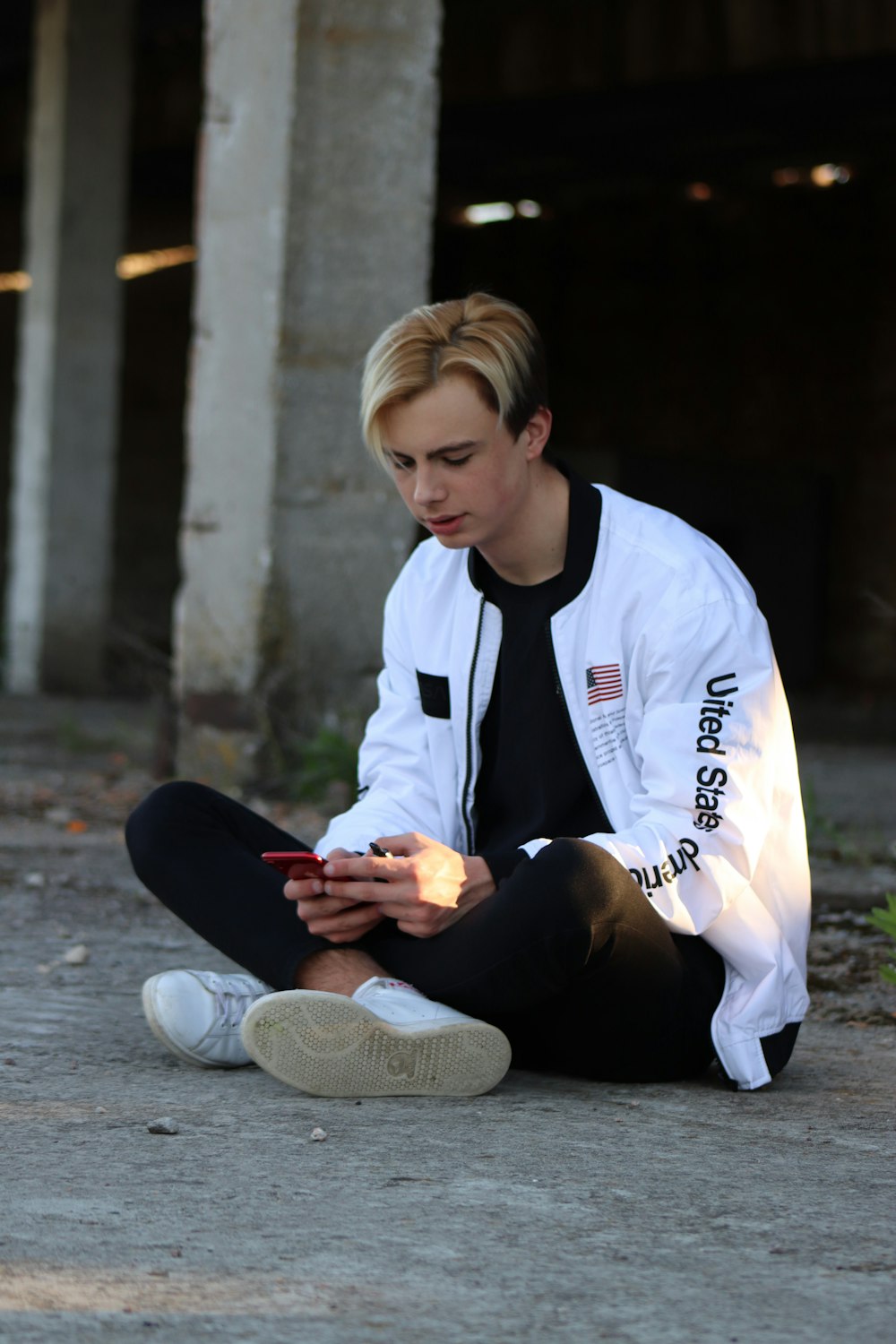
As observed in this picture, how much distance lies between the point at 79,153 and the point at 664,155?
5793mm

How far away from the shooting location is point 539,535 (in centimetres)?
284

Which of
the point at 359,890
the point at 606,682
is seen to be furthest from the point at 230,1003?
the point at 606,682

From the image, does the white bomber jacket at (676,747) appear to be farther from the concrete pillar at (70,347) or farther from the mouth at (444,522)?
the concrete pillar at (70,347)

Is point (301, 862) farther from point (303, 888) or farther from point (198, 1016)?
point (198, 1016)

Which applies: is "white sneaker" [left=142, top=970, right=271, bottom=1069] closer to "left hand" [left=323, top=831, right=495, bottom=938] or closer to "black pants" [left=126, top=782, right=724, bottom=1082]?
"black pants" [left=126, top=782, right=724, bottom=1082]

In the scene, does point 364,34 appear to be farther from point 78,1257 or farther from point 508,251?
point 508,251

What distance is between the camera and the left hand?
2.54 metres

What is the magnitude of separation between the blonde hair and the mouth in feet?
0.48

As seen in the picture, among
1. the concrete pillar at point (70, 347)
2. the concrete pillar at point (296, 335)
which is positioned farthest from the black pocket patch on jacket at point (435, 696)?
the concrete pillar at point (70, 347)

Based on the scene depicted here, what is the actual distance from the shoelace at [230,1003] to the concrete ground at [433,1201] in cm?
9

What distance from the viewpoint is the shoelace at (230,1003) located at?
280 cm

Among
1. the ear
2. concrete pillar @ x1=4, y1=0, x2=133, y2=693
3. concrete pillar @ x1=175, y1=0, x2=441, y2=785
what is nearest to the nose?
the ear

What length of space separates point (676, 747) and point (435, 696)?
1.79ft

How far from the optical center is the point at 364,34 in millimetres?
5633
